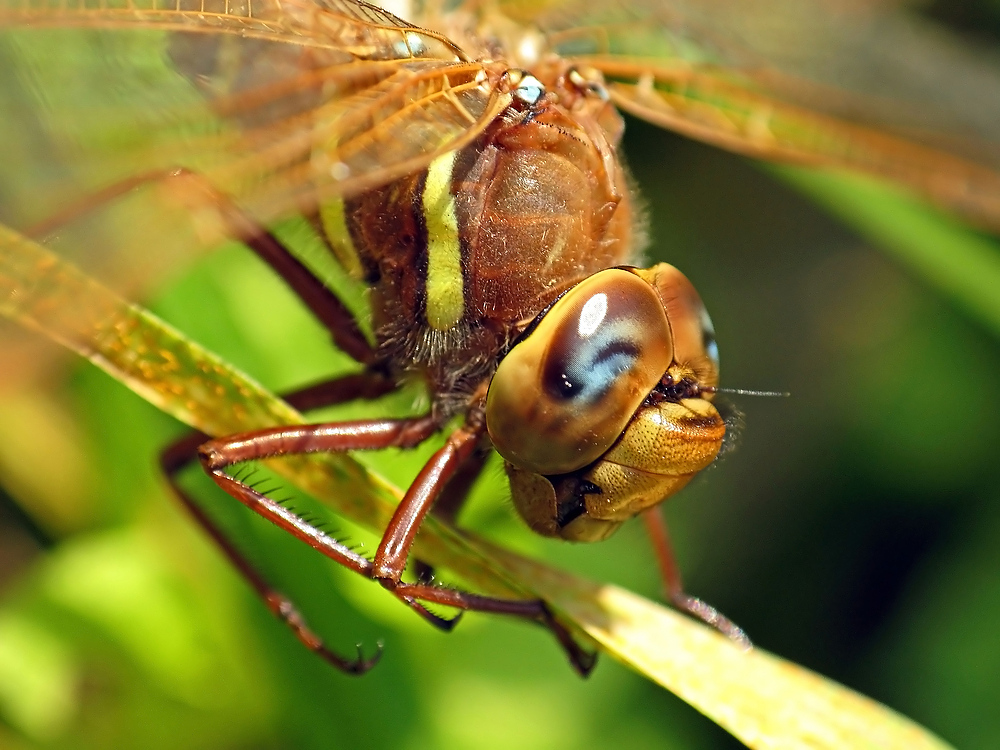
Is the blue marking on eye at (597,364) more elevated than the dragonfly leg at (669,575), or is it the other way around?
the blue marking on eye at (597,364)

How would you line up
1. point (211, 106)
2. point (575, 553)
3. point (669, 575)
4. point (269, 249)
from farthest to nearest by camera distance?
point (575, 553)
point (669, 575)
point (269, 249)
point (211, 106)

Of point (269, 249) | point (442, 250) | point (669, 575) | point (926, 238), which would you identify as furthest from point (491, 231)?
point (926, 238)

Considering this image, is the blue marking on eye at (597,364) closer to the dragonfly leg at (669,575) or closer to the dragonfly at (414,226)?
the dragonfly at (414,226)

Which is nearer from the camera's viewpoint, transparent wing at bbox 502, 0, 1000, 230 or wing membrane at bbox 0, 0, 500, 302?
wing membrane at bbox 0, 0, 500, 302

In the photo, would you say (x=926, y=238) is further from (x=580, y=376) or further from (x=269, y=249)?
(x=269, y=249)

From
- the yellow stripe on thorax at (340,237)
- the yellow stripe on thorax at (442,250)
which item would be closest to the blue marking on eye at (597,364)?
the yellow stripe on thorax at (442,250)

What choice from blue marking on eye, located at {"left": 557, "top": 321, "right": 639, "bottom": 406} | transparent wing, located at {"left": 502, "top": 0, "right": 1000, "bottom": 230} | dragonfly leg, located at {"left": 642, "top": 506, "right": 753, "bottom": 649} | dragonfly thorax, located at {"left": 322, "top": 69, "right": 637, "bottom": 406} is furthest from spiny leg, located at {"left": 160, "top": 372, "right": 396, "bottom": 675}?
transparent wing, located at {"left": 502, "top": 0, "right": 1000, "bottom": 230}

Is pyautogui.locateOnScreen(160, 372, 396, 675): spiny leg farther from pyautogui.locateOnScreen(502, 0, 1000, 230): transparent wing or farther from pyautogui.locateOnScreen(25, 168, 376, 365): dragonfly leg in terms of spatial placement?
pyautogui.locateOnScreen(502, 0, 1000, 230): transparent wing
